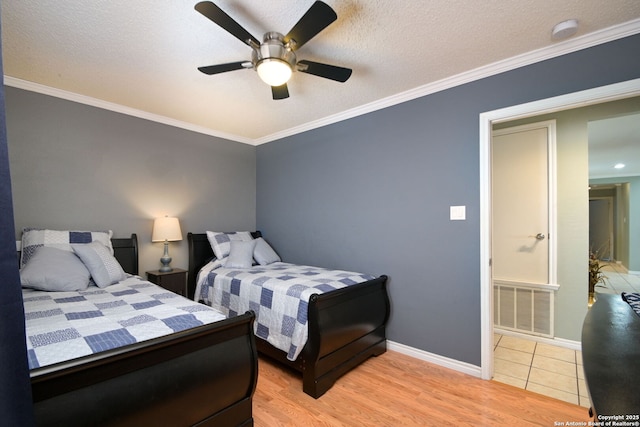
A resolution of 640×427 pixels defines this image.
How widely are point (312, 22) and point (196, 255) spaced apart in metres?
2.93

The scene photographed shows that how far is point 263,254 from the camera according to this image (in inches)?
141

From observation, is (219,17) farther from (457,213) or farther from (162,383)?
(457,213)

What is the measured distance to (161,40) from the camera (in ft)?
6.45

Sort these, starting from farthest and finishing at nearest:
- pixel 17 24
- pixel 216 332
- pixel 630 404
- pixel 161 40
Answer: pixel 161 40
pixel 17 24
pixel 216 332
pixel 630 404

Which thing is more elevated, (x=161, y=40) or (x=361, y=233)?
(x=161, y=40)

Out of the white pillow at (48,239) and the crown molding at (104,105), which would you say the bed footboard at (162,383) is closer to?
the white pillow at (48,239)

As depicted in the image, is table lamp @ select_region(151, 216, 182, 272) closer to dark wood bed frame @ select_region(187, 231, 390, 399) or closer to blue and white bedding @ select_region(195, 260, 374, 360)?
blue and white bedding @ select_region(195, 260, 374, 360)

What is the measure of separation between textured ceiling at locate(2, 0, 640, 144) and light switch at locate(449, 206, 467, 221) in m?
1.10

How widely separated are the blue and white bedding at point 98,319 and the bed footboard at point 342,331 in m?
0.74

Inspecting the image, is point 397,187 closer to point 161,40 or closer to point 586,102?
point 586,102

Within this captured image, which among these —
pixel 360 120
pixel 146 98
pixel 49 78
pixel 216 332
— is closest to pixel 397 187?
pixel 360 120

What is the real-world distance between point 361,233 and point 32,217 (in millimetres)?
3064

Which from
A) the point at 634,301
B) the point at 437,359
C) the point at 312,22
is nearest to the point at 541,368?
the point at 437,359

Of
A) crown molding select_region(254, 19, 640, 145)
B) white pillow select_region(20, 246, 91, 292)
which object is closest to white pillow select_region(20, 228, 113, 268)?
white pillow select_region(20, 246, 91, 292)
